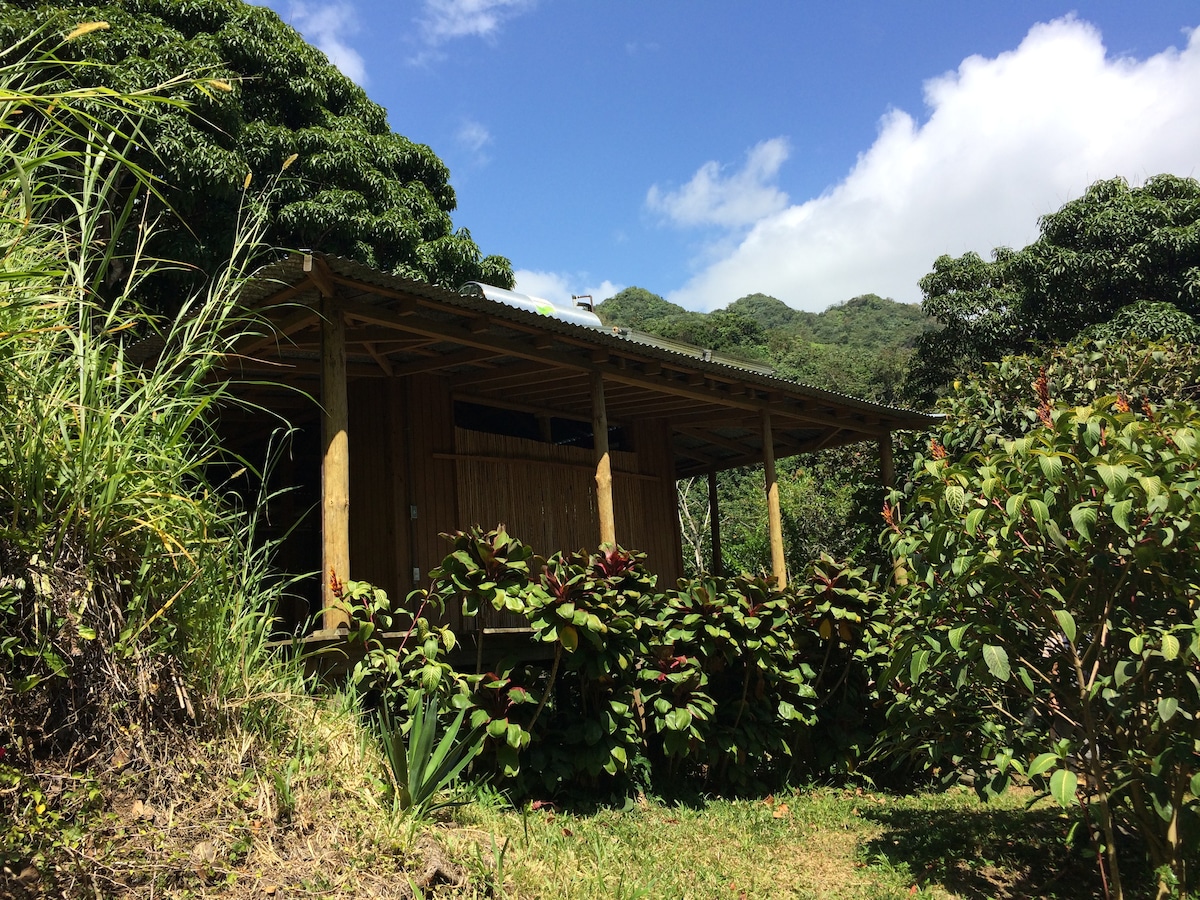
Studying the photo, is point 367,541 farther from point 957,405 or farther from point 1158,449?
point 1158,449

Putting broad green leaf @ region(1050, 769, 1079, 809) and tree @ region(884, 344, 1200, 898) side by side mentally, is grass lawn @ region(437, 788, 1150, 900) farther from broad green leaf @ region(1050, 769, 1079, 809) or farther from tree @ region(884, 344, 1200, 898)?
broad green leaf @ region(1050, 769, 1079, 809)

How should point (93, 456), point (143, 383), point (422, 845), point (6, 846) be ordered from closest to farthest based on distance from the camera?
point (6, 846), point (93, 456), point (143, 383), point (422, 845)

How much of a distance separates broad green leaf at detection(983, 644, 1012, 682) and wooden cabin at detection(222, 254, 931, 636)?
118 inches

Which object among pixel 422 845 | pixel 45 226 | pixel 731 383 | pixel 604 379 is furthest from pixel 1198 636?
pixel 731 383

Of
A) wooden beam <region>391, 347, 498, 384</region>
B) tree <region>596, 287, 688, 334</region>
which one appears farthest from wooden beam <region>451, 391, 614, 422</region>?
tree <region>596, 287, 688, 334</region>

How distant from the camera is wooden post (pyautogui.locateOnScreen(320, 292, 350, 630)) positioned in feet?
18.0

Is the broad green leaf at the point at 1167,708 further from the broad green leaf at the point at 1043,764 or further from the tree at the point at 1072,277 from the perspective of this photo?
the tree at the point at 1072,277

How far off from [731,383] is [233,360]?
4.67 m

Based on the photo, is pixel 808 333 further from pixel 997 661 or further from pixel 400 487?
pixel 997 661

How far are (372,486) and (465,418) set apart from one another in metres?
1.17

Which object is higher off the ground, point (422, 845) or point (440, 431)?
point (440, 431)

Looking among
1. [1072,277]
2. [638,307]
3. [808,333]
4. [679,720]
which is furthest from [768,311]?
[679,720]

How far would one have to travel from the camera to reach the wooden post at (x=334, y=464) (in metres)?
5.48

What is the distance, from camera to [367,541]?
27.1 ft
